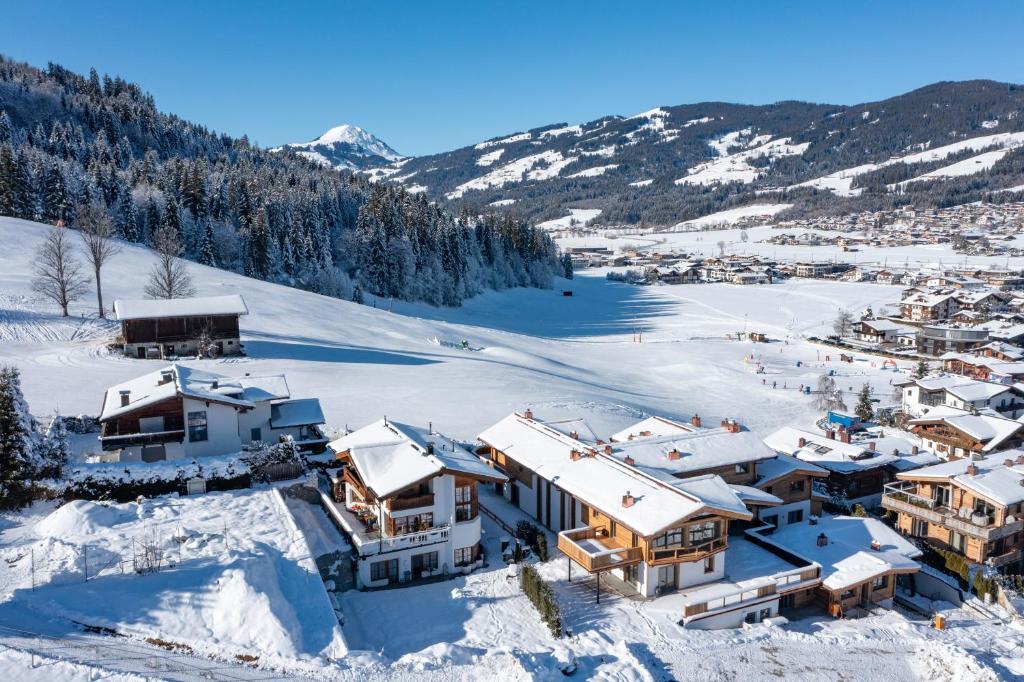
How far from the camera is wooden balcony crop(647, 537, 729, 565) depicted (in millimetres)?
21672

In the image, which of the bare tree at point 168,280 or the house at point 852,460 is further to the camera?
the bare tree at point 168,280

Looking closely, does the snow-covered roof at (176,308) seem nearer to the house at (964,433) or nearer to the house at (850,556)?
the house at (850,556)

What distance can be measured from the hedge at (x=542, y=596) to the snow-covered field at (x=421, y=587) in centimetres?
33

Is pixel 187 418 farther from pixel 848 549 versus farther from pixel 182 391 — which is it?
pixel 848 549

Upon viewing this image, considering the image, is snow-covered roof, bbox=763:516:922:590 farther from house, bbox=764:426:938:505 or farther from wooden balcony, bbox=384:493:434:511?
wooden balcony, bbox=384:493:434:511

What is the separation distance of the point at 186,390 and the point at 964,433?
3784cm

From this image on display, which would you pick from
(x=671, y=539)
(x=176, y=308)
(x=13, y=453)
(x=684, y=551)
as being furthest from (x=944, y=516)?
(x=176, y=308)

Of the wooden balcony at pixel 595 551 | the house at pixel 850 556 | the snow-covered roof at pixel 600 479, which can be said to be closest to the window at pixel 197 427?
the snow-covered roof at pixel 600 479

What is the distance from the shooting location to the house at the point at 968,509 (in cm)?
2681

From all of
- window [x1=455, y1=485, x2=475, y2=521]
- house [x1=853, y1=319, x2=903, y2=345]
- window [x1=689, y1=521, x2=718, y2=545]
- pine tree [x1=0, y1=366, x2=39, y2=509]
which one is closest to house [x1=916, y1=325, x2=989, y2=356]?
house [x1=853, y1=319, x2=903, y2=345]

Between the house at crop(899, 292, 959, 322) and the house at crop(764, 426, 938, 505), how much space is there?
73.8m

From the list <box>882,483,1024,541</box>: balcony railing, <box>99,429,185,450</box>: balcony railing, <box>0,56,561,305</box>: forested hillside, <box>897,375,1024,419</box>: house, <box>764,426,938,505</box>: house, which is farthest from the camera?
<box>0,56,561,305</box>: forested hillside

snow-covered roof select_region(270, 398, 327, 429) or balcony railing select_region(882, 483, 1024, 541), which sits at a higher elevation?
snow-covered roof select_region(270, 398, 327, 429)

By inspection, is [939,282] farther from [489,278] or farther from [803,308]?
[489,278]
